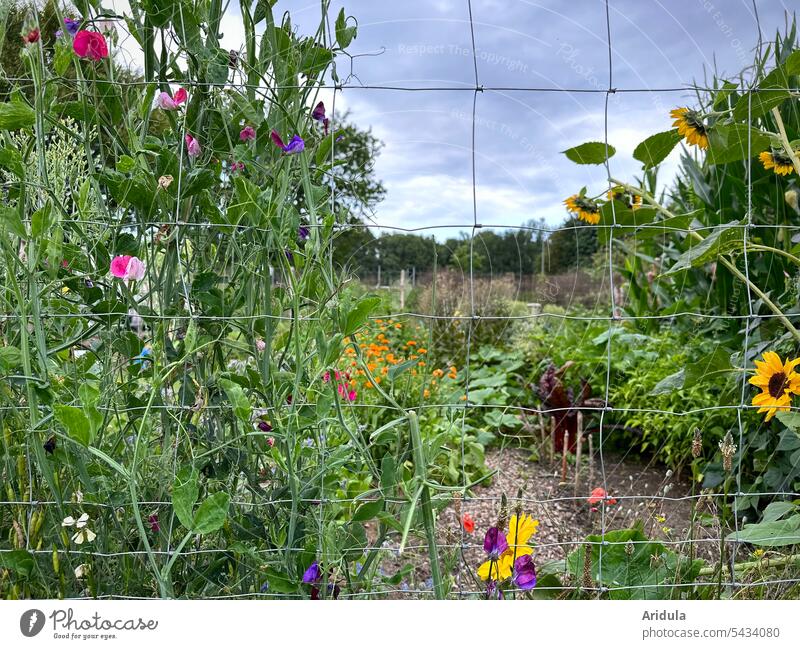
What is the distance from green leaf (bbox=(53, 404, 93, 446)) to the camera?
3.55ft

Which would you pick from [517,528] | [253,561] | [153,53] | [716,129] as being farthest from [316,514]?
[716,129]

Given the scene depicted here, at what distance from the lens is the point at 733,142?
5.30 ft

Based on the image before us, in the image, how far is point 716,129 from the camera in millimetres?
1582

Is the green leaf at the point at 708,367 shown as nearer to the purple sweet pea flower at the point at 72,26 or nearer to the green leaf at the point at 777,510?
the green leaf at the point at 777,510

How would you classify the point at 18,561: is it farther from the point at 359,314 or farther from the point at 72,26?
the point at 72,26

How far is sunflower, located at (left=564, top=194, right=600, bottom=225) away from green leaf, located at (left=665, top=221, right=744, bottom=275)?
0.43 m

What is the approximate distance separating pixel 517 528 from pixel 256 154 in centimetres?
88

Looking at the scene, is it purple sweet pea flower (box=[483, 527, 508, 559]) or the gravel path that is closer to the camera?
purple sweet pea flower (box=[483, 527, 508, 559])

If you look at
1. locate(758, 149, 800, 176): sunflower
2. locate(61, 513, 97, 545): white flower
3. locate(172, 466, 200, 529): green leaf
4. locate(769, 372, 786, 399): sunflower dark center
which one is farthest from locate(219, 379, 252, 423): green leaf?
locate(758, 149, 800, 176): sunflower

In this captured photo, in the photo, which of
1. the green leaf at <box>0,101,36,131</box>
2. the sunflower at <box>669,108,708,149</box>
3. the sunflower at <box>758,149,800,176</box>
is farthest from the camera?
the sunflower at <box>758,149,800,176</box>

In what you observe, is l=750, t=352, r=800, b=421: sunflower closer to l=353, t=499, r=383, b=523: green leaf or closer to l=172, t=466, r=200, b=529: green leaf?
l=353, t=499, r=383, b=523: green leaf

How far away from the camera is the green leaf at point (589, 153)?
1.59m

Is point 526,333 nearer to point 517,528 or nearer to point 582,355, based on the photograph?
point 582,355

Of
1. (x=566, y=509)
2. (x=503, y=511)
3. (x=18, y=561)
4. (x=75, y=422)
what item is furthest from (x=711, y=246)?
(x=18, y=561)
